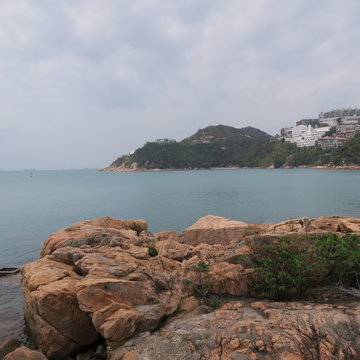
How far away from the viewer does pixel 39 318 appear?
12102 mm

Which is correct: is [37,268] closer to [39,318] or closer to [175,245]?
[39,318]

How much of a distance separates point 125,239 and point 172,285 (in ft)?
25.3

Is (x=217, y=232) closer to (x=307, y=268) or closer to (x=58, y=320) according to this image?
(x=307, y=268)

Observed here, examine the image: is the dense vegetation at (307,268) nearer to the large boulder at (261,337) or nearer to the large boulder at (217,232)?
the large boulder at (261,337)

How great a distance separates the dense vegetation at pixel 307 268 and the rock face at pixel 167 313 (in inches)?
31.3

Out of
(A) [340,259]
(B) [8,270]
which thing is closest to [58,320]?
(A) [340,259]

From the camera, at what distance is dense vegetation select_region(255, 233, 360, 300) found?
12406 millimetres

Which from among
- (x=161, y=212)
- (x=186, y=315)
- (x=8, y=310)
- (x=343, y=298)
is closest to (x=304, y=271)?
(x=343, y=298)

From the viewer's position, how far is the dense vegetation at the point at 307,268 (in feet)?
40.7

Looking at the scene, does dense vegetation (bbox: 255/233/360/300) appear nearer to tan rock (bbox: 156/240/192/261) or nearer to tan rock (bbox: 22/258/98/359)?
tan rock (bbox: 156/240/192/261)

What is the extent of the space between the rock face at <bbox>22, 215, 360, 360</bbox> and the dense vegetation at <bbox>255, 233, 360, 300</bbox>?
795 mm

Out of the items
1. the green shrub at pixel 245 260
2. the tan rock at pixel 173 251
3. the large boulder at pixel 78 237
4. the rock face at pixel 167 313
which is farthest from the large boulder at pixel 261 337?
the large boulder at pixel 78 237

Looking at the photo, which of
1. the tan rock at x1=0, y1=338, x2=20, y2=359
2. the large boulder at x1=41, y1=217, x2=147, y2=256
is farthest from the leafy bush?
the tan rock at x1=0, y1=338, x2=20, y2=359

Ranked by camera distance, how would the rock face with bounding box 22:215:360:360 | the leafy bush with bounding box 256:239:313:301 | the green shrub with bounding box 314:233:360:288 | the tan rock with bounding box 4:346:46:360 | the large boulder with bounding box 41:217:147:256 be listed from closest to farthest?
the rock face with bounding box 22:215:360:360 < the tan rock with bounding box 4:346:46:360 < the leafy bush with bounding box 256:239:313:301 < the green shrub with bounding box 314:233:360:288 < the large boulder with bounding box 41:217:147:256
